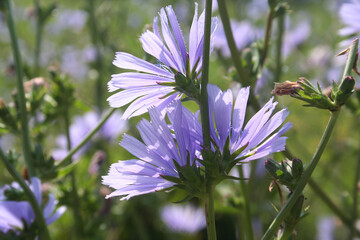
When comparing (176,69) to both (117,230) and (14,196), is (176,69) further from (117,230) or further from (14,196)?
(117,230)

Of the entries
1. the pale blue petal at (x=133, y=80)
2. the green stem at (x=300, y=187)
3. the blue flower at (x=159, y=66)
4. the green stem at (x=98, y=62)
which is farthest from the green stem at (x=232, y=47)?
the green stem at (x=98, y=62)

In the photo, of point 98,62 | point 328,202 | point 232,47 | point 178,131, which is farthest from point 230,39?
point 98,62

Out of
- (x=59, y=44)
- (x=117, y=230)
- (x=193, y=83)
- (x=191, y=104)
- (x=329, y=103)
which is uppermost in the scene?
(x=59, y=44)

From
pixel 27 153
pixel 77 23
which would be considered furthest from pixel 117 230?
pixel 77 23

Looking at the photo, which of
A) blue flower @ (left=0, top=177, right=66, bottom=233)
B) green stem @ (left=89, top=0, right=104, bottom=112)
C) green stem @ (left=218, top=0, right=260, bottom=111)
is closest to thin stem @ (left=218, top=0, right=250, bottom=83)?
green stem @ (left=218, top=0, right=260, bottom=111)

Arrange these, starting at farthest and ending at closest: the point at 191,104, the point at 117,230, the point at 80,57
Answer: the point at 80,57, the point at 191,104, the point at 117,230
